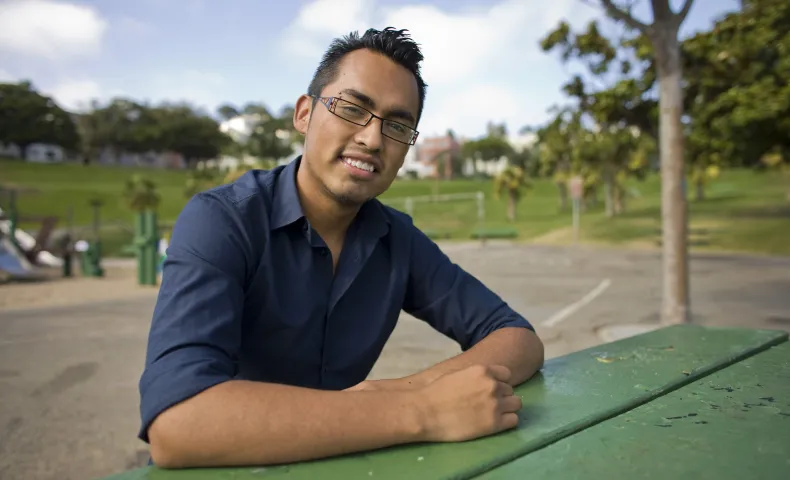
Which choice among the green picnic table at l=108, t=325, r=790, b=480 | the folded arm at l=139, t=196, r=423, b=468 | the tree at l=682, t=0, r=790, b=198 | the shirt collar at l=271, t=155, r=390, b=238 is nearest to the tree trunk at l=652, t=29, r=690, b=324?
the green picnic table at l=108, t=325, r=790, b=480

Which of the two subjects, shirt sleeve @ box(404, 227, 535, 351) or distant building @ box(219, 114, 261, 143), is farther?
distant building @ box(219, 114, 261, 143)

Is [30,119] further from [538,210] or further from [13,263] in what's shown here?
[538,210]

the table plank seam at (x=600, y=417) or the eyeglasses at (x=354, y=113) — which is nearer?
the table plank seam at (x=600, y=417)

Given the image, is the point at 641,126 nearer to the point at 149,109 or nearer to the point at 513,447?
the point at 513,447

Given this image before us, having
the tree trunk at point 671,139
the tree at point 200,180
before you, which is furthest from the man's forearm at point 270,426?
the tree at point 200,180

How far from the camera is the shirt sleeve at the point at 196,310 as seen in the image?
1054 millimetres

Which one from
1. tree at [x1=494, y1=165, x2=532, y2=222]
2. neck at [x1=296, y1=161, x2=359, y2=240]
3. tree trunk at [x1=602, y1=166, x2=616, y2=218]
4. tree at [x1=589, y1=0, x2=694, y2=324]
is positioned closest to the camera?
neck at [x1=296, y1=161, x2=359, y2=240]

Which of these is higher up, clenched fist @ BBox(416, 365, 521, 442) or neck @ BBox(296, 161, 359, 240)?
neck @ BBox(296, 161, 359, 240)

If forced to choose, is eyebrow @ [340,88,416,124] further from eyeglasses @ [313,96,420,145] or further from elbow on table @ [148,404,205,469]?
elbow on table @ [148,404,205,469]

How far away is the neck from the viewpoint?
156cm

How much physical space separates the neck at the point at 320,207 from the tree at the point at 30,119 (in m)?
25.8

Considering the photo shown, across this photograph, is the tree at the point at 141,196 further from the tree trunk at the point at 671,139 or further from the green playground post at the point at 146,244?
the tree trunk at the point at 671,139

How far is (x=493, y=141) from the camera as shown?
224 ft

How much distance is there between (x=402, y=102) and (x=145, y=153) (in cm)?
5517
